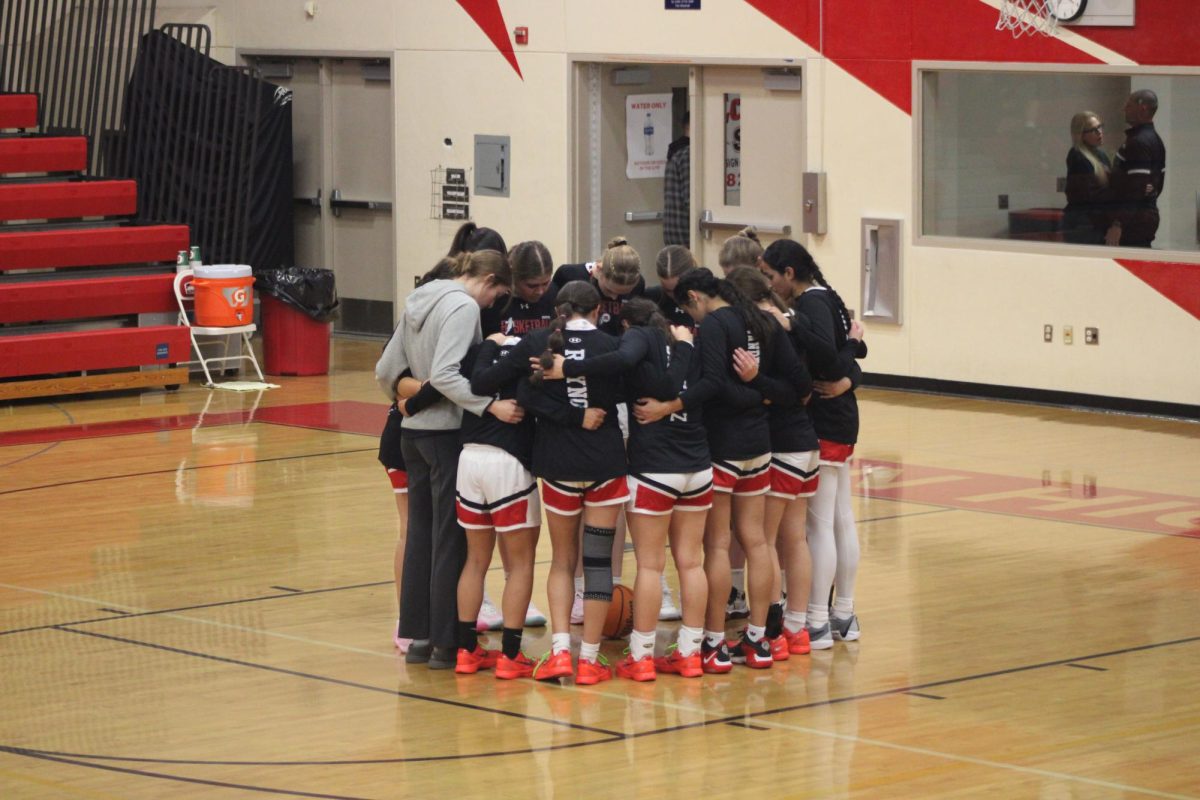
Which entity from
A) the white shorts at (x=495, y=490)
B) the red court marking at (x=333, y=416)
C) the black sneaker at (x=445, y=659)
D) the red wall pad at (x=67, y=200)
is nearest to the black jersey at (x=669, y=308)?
the white shorts at (x=495, y=490)

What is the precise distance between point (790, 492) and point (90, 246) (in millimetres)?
10081

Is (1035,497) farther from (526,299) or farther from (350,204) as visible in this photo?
(350,204)

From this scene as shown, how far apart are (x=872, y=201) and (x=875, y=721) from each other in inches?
367

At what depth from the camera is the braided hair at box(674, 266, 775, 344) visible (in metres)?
7.70

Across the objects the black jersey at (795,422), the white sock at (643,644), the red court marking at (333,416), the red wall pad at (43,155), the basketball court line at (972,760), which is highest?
the red wall pad at (43,155)

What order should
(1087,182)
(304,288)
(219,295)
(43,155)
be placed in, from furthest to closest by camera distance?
(43,155)
(304,288)
(219,295)
(1087,182)

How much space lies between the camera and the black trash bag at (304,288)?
1672cm

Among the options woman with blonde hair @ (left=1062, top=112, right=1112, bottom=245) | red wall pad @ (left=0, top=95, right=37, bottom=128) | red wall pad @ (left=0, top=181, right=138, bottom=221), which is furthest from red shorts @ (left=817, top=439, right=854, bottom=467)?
red wall pad @ (left=0, top=95, right=37, bottom=128)

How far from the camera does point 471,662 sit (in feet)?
25.4

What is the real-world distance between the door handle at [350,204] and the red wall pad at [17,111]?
11.0 ft

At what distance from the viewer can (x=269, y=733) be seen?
6977mm

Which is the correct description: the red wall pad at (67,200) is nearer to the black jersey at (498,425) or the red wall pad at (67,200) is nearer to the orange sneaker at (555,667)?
the black jersey at (498,425)

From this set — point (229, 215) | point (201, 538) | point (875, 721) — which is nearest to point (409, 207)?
point (229, 215)

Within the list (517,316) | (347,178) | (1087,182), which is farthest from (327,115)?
(517,316)
